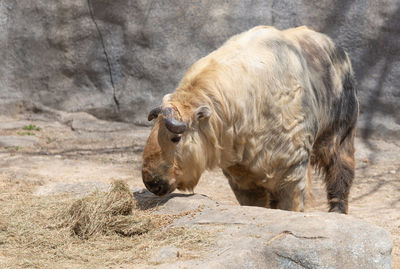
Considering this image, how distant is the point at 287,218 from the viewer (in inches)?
137

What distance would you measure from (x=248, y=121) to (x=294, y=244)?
141 centimetres

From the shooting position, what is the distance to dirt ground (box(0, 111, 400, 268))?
6.16 metres

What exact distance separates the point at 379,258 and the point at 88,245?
166cm

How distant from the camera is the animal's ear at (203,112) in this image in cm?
416

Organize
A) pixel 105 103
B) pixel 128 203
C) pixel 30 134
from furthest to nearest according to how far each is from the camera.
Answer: pixel 105 103 → pixel 30 134 → pixel 128 203

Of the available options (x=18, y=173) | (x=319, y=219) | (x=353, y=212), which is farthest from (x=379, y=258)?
(x=18, y=173)

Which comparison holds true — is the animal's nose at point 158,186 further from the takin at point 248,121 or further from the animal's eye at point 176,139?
the animal's eye at point 176,139

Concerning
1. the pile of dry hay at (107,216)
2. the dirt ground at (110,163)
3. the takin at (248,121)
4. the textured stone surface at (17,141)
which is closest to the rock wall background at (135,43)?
the dirt ground at (110,163)

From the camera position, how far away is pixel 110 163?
24.1 ft

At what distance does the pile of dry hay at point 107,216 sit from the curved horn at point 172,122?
51 centimetres

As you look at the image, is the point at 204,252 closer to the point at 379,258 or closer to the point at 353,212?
the point at 379,258

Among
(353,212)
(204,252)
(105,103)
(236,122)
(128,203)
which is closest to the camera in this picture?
(204,252)

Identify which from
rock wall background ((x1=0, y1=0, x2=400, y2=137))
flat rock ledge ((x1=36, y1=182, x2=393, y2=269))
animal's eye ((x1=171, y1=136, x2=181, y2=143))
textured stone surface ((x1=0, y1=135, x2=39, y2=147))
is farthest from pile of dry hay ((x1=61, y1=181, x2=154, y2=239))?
rock wall background ((x1=0, y1=0, x2=400, y2=137))

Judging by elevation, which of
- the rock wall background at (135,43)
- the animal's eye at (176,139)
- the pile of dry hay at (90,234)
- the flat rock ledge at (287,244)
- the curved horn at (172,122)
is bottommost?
the rock wall background at (135,43)
